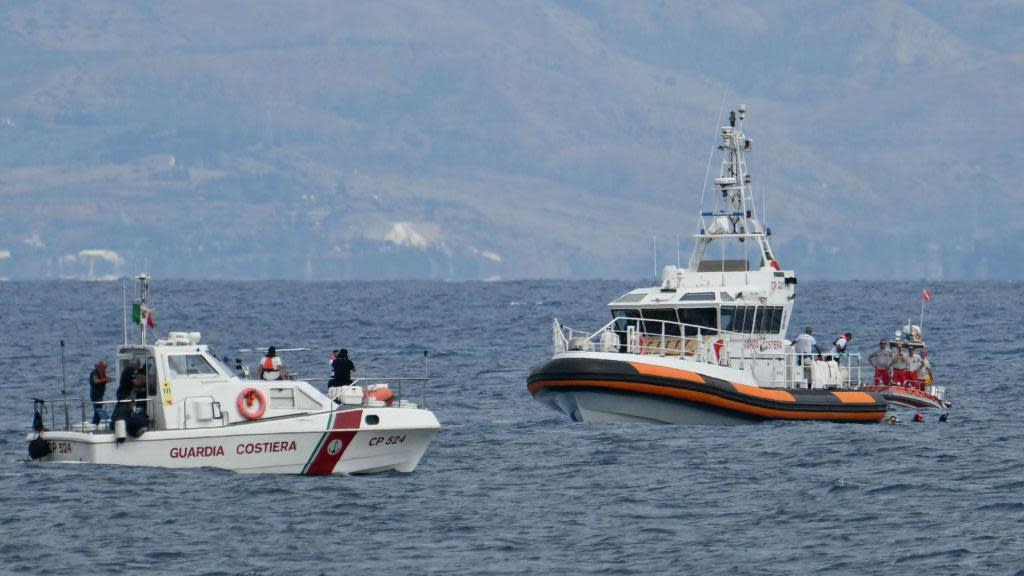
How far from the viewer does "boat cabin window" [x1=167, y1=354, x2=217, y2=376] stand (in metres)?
33.0

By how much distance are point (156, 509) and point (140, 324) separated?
4350 mm

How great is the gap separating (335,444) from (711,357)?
10.6 m

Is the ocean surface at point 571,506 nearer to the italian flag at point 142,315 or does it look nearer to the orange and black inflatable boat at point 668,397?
the orange and black inflatable boat at point 668,397

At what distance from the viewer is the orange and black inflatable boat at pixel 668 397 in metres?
39.4

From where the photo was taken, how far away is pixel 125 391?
107 feet

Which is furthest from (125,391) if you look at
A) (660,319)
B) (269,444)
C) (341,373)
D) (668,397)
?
(660,319)

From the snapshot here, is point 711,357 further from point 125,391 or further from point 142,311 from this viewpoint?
point 125,391

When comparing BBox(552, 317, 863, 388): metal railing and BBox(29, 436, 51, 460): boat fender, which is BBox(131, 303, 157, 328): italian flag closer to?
BBox(29, 436, 51, 460): boat fender

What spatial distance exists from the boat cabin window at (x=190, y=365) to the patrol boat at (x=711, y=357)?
8783 mm

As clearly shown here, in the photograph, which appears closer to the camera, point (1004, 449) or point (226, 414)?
point (226, 414)

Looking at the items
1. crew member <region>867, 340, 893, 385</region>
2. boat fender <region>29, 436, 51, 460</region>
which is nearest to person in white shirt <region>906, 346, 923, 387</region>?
crew member <region>867, 340, 893, 385</region>

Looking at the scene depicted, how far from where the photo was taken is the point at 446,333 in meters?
88.2

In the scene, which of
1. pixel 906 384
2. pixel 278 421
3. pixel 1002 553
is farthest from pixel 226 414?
pixel 906 384

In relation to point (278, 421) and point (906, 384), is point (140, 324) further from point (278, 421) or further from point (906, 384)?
point (906, 384)
